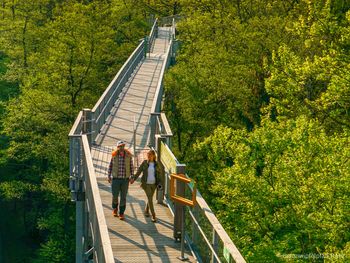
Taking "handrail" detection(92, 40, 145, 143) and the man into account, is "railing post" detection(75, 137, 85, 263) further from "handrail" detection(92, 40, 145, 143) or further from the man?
the man

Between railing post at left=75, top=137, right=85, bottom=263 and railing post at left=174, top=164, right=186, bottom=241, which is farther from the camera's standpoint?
railing post at left=75, top=137, right=85, bottom=263

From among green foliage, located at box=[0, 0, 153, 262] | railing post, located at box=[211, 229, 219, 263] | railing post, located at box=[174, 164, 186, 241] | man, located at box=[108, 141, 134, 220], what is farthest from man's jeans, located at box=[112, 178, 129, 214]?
green foliage, located at box=[0, 0, 153, 262]

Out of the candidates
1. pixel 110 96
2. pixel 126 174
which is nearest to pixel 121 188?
pixel 126 174

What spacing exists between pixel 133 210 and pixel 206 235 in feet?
10.6

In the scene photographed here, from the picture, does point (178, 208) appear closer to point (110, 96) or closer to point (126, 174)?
point (126, 174)

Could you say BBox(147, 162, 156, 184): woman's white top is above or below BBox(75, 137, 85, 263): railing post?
above

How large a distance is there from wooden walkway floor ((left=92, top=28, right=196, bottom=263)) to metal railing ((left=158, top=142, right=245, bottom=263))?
1.15 ft

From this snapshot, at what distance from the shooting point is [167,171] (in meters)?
14.4

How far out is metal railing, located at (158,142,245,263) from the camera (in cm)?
1001

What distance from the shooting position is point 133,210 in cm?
1445

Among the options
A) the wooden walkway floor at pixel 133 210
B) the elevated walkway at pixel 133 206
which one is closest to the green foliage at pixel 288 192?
the wooden walkway floor at pixel 133 210

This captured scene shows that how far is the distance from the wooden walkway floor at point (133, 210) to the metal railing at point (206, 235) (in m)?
0.35

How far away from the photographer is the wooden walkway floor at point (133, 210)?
12391 millimetres

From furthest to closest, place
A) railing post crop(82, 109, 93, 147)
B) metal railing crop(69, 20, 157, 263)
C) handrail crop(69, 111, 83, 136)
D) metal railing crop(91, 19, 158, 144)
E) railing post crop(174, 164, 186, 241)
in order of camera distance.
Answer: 1. metal railing crop(91, 19, 158, 144)
2. railing post crop(82, 109, 93, 147)
3. handrail crop(69, 111, 83, 136)
4. metal railing crop(69, 20, 157, 263)
5. railing post crop(174, 164, 186, 241)
